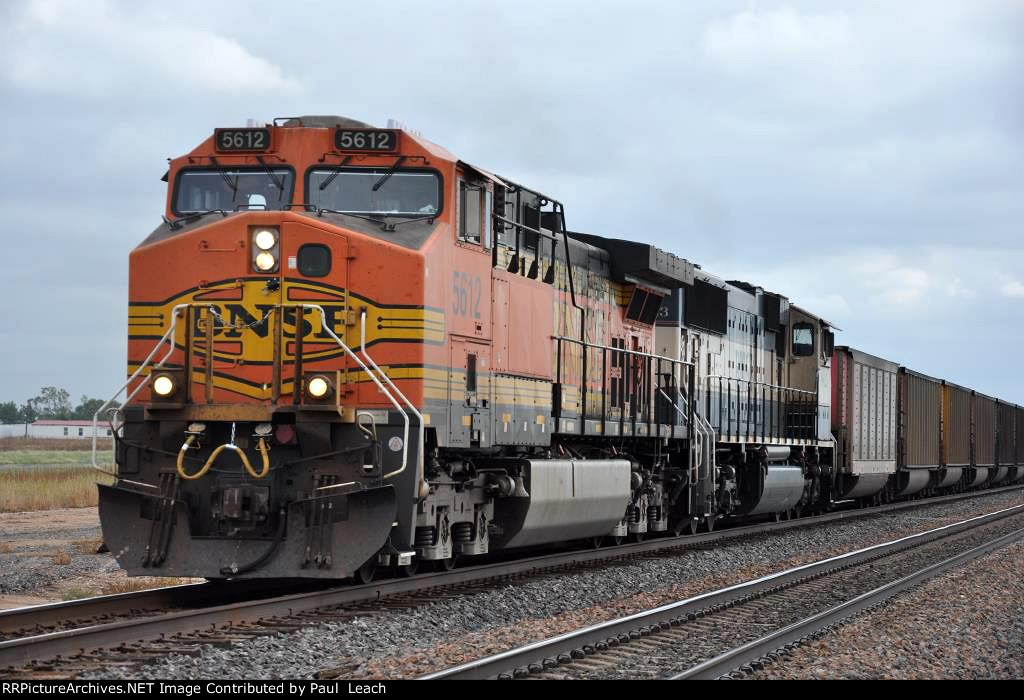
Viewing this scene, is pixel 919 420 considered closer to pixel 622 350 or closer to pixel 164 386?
pixel 622 350

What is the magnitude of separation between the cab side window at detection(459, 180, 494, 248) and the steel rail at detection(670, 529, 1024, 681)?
4.32 metres

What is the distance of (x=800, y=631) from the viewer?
8625 mm

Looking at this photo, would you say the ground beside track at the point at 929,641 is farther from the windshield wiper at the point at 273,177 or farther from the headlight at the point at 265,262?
the windshield wiper at the point at 273,177

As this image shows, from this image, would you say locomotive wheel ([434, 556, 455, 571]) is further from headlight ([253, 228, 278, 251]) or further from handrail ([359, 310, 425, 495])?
headlight ([253, 228, 278, 251])

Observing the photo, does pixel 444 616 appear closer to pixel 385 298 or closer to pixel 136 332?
pixel 385 298

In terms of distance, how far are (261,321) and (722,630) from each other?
423cm

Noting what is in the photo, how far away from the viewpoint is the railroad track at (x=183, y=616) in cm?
702

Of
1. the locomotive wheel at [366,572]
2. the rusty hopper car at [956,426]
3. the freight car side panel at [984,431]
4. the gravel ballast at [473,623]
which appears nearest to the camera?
the gravel ballast at [473,623]

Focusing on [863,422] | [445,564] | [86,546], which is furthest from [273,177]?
[863,422]

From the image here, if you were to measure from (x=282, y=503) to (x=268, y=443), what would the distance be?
488 mm

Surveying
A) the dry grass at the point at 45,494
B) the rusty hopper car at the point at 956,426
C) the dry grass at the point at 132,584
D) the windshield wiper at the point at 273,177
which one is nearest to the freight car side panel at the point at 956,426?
the rusty hopper car at the point at 956,426

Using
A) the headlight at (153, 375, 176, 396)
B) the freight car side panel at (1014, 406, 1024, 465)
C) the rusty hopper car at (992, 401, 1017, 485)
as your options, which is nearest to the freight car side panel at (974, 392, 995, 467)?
the rusty hopper car at (992, 401, 1017, 485)

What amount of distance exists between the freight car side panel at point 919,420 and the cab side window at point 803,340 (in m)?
8.63
